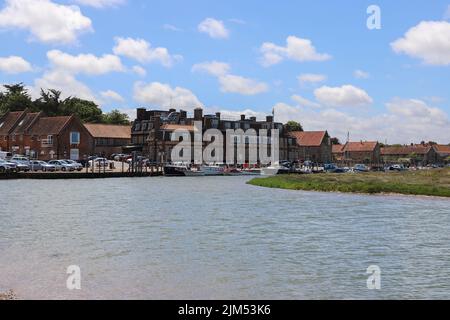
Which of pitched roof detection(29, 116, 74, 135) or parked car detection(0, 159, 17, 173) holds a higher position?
pitched roof detection(29, 116, 74, 135)

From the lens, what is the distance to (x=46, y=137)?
422 feet

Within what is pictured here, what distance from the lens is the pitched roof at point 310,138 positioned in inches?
7616

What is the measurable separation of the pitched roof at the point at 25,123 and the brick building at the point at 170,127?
2795cm

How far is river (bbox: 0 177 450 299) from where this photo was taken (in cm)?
2111

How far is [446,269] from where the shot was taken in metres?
24.6

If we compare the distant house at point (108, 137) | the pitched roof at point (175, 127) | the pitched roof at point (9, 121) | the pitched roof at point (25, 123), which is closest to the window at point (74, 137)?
the pitched roof at point (25, 123)

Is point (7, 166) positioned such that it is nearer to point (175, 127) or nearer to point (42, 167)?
point (42, 167)

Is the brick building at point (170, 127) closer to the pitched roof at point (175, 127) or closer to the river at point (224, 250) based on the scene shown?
the pitched roof at point (175, 127)

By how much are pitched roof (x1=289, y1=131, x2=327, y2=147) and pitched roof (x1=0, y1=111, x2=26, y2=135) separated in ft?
288

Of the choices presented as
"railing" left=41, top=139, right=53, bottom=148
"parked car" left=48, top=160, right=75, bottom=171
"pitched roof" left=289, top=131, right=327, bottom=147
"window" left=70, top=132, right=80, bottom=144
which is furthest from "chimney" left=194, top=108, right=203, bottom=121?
"parked car" left=48, top=160, right=75, bottom=171

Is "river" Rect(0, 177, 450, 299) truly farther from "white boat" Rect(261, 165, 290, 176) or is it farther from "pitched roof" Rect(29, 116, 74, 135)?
"white boat" Rect(261, 165, 290, 176)

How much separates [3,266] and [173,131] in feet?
403

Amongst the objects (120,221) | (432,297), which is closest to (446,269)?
(432,297)
